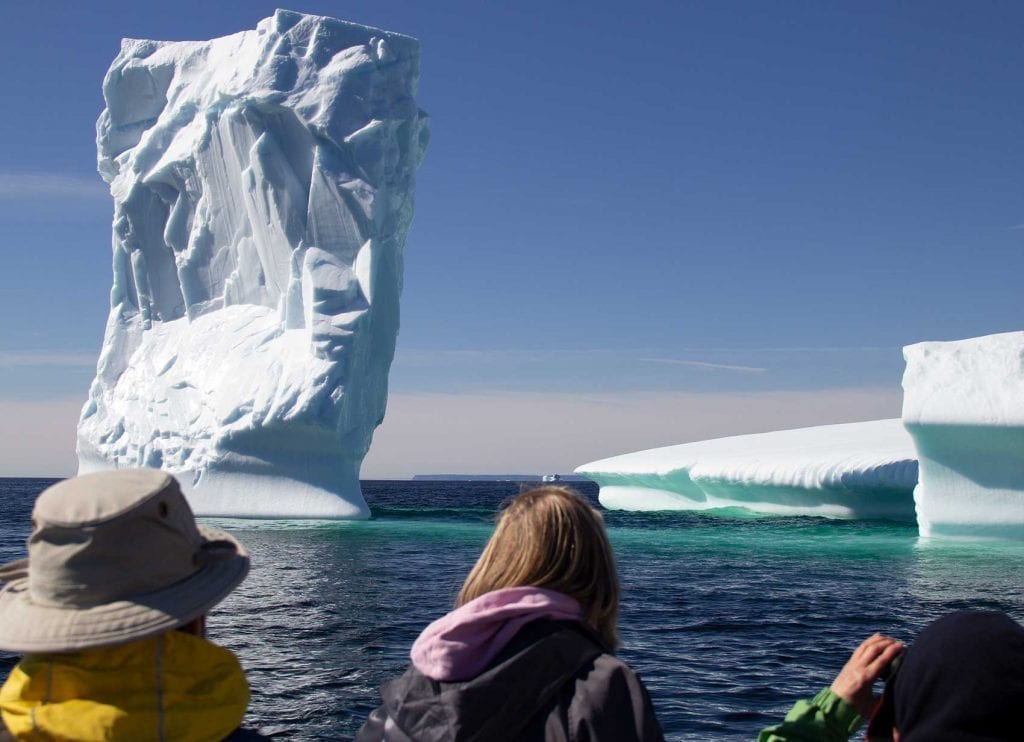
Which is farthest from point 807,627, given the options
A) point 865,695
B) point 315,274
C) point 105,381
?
point 105,381

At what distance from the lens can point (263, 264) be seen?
67.3 ft

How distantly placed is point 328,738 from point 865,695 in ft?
14.0

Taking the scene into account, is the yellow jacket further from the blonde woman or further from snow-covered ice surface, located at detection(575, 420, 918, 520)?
snow-covered ice surface, located at detection(575, 420, 918, 520)

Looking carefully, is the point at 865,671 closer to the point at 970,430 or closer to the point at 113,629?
the point at 113,629

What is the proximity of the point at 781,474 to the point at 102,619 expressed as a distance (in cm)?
2311

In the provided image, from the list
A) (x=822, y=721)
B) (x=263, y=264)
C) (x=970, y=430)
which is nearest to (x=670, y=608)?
(x=822, y=721)

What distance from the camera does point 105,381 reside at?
21.6 m

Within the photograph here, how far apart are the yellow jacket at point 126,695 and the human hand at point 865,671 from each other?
36.4 inches

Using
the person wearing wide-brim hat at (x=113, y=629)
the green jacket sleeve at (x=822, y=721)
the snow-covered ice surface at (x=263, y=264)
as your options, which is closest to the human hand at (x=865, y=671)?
the green jacket sleeve at (x=822, y=721)

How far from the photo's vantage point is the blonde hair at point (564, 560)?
1.53 meters

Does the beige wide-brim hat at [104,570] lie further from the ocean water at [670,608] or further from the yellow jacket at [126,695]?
the ocean water at [670,608]

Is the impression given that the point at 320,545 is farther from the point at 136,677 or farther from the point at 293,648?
the point at 136,677

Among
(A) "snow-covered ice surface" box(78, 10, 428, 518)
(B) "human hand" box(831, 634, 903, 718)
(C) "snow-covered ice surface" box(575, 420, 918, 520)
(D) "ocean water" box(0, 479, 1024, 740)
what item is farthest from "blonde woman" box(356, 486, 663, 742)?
(C) "snow-covered ice surface" box(575, 420, 918, 520)

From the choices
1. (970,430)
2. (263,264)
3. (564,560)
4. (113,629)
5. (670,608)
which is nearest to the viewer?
(113,629)
